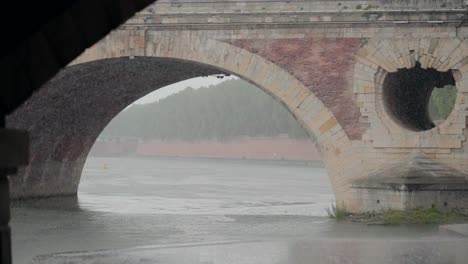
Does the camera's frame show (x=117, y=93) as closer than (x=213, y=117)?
Yes

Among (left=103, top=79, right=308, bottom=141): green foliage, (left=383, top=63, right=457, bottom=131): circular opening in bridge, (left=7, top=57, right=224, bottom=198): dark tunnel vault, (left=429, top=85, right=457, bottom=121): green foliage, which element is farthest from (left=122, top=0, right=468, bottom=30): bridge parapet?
(left=103, top=79, right=308, bottom=141): green foliage

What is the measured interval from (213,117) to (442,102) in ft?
157

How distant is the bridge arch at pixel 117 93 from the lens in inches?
704

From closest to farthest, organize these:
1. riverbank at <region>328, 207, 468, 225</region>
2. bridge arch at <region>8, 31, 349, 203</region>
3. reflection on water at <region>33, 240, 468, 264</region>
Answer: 1. reflection on water at <region>33, 240, 468, 264</region>
2. riverbank at <region>328, 207, 468, 225</region>
3. bridge arch at <region>8, 31, 349, 203</region>

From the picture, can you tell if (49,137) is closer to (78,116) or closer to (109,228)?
(78,116)

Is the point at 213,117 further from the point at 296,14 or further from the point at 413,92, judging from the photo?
the point at 296,14

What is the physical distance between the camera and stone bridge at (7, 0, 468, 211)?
17.1m

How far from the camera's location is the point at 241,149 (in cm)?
7850

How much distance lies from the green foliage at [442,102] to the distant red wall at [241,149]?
62.0 feet

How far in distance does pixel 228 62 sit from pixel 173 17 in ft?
5.52

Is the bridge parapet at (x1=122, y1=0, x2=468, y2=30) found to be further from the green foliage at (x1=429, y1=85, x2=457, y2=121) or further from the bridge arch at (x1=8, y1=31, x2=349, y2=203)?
the green foliage at (x1=429, y1=85, x2=457, y2=121)

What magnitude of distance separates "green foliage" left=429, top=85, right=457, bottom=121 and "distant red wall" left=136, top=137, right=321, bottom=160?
1890cm

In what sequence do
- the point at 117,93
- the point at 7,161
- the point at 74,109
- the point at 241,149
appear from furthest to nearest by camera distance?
the point at 241,149, the point at 117,93, the point at 74,109, the point at 7,161

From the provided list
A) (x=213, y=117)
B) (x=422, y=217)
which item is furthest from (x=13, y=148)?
(x=213, y=117)
